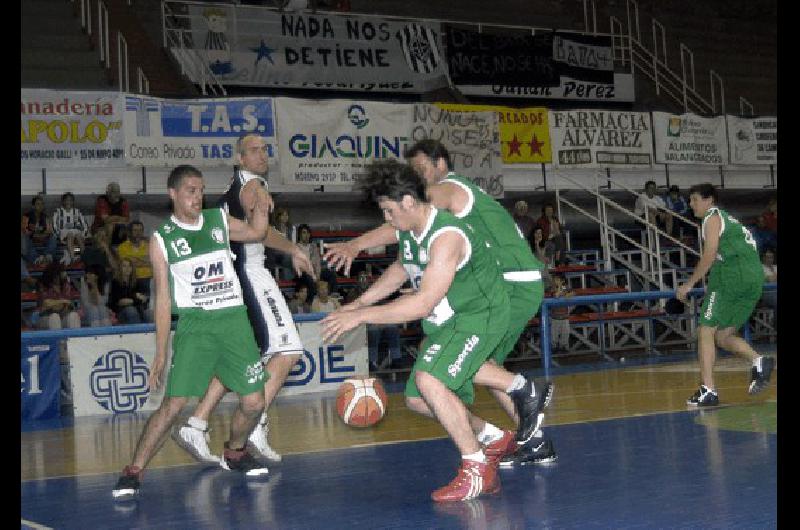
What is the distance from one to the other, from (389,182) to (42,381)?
26.1ft

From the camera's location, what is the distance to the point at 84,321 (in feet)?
46.3

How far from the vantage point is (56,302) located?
13961mm

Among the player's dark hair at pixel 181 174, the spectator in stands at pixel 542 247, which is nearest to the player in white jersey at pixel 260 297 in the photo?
the player's dark hair at pixel 181 174

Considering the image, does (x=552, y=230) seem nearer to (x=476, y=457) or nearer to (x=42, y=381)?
(x=42, y=381)

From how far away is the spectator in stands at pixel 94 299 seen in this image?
46.3ft

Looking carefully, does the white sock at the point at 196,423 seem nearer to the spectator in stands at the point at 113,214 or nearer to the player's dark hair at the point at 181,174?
the player's dark hair at the point at 181,174

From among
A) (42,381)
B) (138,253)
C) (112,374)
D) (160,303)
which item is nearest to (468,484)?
(160,303)

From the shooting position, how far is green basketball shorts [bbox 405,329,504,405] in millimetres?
6391

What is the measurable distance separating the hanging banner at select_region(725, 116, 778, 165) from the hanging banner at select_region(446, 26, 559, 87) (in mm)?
3999

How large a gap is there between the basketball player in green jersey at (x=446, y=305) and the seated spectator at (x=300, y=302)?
8.23 m

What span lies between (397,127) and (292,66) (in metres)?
2.87
